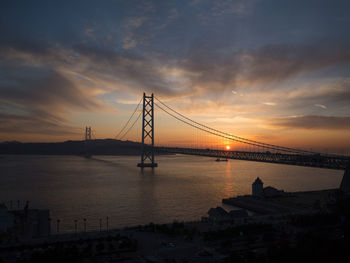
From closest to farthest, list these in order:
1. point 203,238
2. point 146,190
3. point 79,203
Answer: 1. point 203,238
2. point 79,203
3. point 146,190

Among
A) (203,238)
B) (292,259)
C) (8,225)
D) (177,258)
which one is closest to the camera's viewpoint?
(292,259)

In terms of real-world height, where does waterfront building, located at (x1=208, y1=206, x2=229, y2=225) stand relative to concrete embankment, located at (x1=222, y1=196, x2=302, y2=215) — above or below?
above

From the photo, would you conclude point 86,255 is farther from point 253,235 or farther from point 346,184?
point 346,184

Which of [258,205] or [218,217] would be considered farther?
[258,205]

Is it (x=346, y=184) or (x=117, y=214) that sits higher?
(x=346, y=184)

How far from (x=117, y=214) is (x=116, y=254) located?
585cm

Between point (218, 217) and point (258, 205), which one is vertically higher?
point (218, 217)

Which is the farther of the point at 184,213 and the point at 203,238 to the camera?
the point at 184,213

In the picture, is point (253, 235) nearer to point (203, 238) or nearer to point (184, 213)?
point (203, 238)

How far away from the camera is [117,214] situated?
43.1 feet

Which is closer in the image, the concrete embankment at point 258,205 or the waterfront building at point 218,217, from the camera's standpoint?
the waterfront building at point 218,217

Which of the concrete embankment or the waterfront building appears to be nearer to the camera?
the waterfront building

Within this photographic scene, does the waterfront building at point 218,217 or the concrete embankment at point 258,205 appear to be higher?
the waterfront building at point 218,217

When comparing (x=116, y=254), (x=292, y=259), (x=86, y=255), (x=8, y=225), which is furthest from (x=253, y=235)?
(x=8, y=225)
